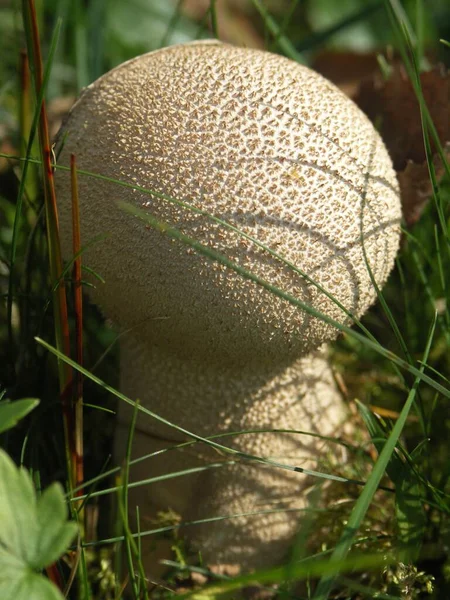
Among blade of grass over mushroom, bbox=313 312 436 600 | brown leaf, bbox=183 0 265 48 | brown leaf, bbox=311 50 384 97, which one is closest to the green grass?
blade of grass over mushroom, bbox=313 312 436 600

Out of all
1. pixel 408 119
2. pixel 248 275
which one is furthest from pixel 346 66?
pixel 248 275

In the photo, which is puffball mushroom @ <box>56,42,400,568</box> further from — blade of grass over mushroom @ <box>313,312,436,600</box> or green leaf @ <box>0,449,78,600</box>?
green leaf @ <box>0,449,78,600</box>

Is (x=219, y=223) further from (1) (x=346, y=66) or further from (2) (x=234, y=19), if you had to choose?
(2) (x=234, y=19)

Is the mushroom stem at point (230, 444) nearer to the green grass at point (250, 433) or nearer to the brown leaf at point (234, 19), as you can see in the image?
the green grass at point (250, 433)

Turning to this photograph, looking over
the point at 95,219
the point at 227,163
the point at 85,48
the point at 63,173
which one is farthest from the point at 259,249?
the point at 85,48

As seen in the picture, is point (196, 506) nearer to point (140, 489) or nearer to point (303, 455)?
point (140, 489)
